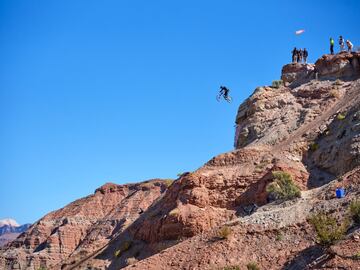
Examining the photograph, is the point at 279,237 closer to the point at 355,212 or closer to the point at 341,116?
the point at 355,212

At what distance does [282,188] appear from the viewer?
81.5ft

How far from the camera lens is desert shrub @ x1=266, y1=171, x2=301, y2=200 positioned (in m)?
23.7

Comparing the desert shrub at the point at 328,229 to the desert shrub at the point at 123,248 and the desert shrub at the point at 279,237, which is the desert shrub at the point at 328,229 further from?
the desert shrub at the point at 123,248

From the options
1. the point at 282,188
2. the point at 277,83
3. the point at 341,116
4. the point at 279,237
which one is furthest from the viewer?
the point at 277,83

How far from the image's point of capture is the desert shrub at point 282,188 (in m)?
23.7

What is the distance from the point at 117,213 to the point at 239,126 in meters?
39.4

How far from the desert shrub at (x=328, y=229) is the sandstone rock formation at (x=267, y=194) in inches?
9.4

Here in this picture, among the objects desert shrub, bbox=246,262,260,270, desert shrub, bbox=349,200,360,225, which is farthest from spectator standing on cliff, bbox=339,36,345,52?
desert shrub, bbox=246,262,260,270

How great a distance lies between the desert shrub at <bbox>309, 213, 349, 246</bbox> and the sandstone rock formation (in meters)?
0.24

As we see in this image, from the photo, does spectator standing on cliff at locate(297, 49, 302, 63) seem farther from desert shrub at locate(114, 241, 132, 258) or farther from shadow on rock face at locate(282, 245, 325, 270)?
shadow on rock face at locate(282, 245, 325, 270)

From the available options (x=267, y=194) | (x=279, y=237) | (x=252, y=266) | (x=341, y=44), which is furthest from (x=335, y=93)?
(x=252, y=266)

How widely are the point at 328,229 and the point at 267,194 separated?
8.92m

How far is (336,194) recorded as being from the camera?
21.0 meters

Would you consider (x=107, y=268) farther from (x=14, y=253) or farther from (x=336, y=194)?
(x=14, y=253)
